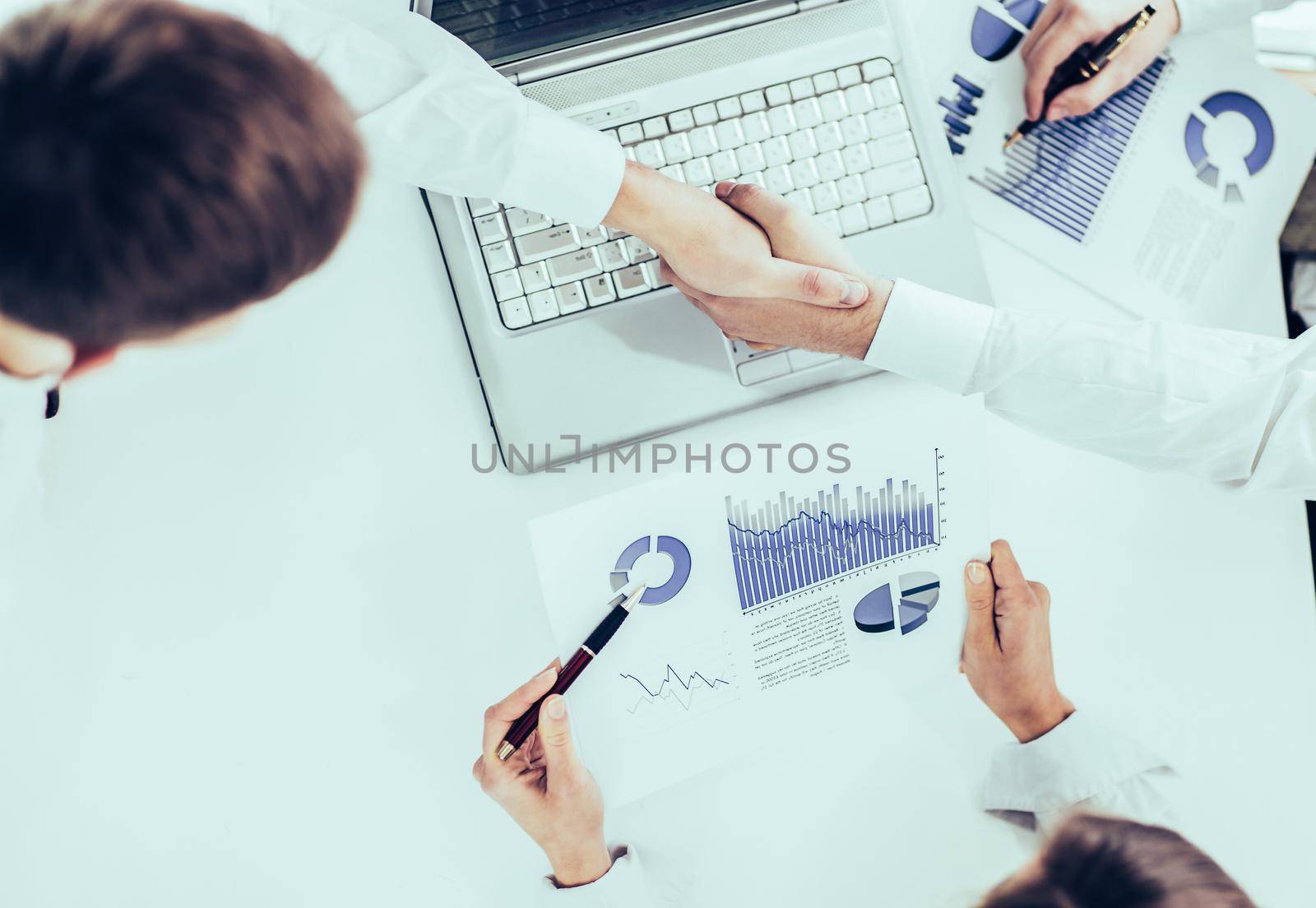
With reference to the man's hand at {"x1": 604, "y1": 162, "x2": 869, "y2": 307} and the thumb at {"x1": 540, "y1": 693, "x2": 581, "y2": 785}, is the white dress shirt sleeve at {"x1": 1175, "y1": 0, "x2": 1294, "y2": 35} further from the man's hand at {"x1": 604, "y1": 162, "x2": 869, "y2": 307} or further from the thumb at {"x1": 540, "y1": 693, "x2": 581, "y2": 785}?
the thumb at {"x1": 540, "y1": 693, "x2": 581, "y2": 785}

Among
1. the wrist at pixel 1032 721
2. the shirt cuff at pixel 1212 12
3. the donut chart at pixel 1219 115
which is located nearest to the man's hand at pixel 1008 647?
the wrist at pixel 1032 721

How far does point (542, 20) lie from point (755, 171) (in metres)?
0.18

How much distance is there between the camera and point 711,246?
583 mm

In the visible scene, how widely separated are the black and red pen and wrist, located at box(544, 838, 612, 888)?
9 centimetres

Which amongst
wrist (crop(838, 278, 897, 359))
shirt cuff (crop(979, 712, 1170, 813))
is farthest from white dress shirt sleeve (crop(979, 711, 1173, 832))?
wrist (crop(838, 278, 897, 359))

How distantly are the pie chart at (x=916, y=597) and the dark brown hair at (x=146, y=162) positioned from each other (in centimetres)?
49

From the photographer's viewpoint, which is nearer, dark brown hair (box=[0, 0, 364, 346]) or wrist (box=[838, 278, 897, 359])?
dark brown hair (box=[0, 0, 364, 346])

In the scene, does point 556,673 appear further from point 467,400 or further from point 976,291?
point 976,291

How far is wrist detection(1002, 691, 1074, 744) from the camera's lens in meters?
0.67

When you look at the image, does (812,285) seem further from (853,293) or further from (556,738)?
(556,738)

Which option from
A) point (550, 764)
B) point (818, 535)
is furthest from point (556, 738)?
point (818, 535)

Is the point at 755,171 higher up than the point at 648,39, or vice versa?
the point at 648,39

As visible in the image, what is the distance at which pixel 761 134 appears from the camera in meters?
0.62

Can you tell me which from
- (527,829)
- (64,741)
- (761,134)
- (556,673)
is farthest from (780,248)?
(64,741)
